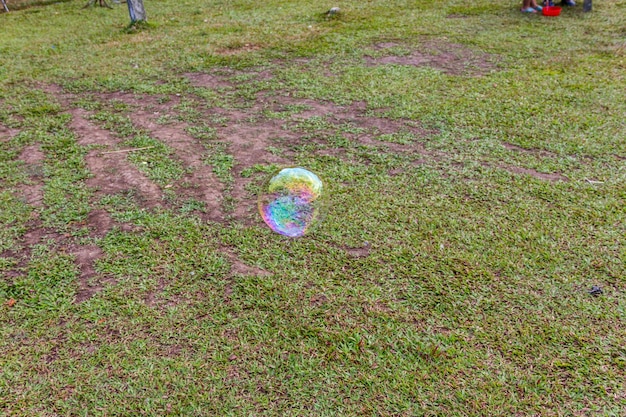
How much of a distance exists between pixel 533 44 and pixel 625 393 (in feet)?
18.0

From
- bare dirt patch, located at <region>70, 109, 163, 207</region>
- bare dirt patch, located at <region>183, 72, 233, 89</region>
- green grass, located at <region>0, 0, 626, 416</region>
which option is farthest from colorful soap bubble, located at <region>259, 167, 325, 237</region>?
bare dirt patch, located at <region>183, 72, 233, 89</region>

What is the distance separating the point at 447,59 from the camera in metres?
6.02

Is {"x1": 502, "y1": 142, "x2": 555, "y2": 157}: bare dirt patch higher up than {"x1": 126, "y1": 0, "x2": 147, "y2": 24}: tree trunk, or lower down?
lower down

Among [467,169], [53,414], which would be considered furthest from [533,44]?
[53,414]

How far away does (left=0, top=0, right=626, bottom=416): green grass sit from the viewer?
7.00ft

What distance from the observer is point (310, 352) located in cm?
229

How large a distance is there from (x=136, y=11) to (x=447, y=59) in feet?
17.8

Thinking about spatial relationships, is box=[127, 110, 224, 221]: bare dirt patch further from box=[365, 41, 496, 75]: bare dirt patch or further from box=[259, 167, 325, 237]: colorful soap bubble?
box=[365, 41, 496, 75]: bare dirt patch

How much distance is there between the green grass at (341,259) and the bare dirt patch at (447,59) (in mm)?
162

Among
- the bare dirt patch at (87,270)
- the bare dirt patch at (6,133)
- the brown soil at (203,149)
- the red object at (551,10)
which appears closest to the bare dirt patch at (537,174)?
the brown soil at (203,149)

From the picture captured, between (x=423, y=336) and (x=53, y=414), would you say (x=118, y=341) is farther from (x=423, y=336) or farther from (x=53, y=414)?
(x=423, y=336)

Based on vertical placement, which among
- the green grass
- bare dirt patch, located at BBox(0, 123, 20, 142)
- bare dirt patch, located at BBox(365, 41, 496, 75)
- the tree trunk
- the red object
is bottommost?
the green grass

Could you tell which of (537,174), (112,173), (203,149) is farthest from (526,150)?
(112,173)

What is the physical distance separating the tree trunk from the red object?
6680mm
